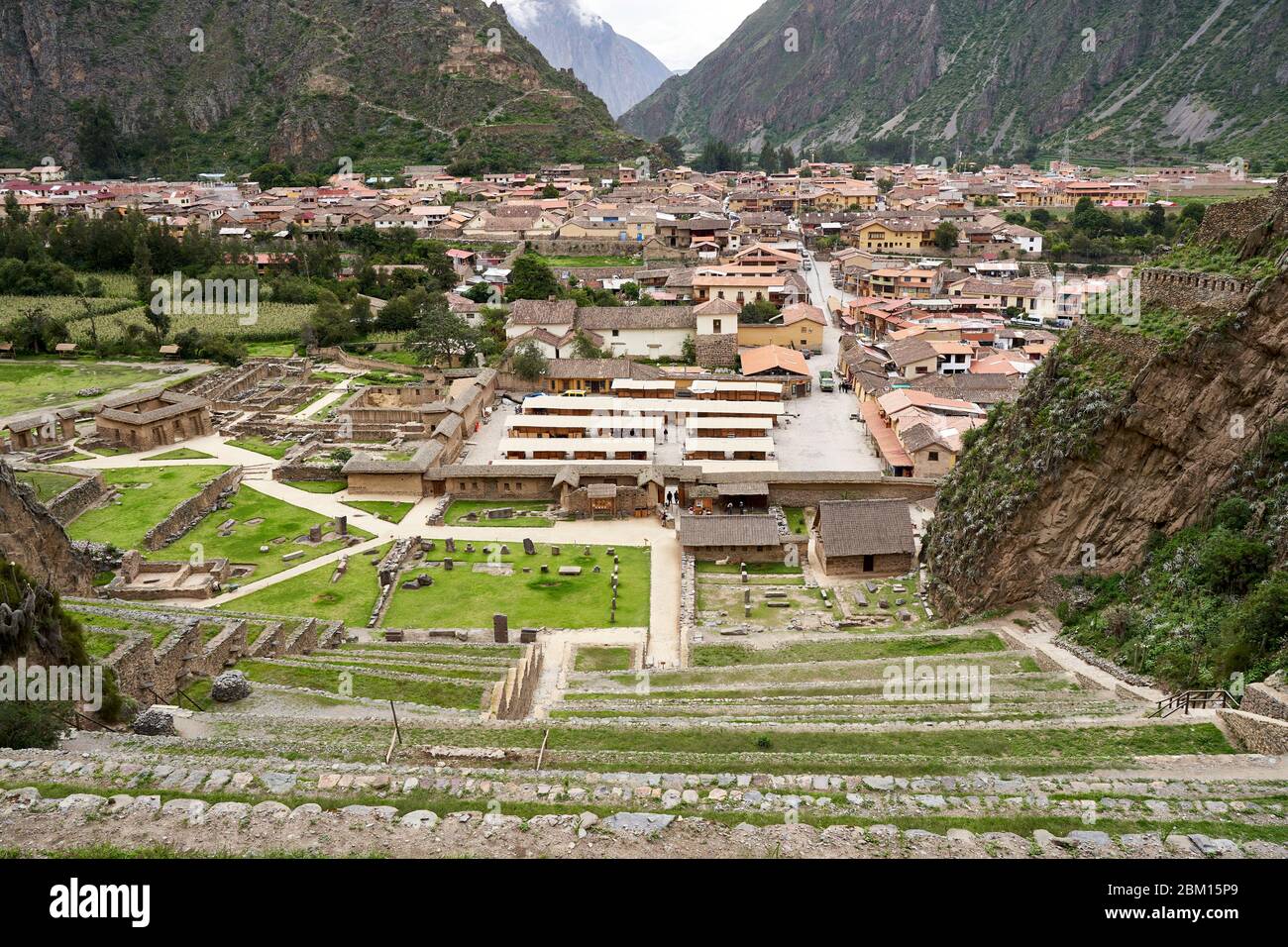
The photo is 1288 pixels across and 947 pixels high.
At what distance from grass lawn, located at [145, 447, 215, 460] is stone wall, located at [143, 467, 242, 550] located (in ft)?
11.4

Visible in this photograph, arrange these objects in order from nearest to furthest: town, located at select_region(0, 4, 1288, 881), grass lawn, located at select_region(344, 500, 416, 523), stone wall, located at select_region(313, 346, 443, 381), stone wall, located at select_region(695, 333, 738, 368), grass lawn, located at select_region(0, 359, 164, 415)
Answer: town, located at select_region(0, 4, 1288, 881)
grass lawn, located at select_region(344, 500, 416, 523)
grass lawn, located at select_region(0, 359, 164, 415)
stone wall, located at select_region(313, 346, 443, 381)
stone wall, located at select_region(695, 333, 738, 368)

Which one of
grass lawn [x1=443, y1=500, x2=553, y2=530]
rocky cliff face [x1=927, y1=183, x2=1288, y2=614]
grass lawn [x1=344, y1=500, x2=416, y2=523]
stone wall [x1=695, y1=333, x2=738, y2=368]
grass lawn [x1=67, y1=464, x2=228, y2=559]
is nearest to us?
rocky cliff face [x1=927, y1=183, x2=1288, y2=614]

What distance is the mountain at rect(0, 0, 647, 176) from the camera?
122688mm

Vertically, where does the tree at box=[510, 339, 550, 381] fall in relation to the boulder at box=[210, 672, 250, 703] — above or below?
above

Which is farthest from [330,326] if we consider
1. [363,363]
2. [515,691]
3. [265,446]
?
[515,691]

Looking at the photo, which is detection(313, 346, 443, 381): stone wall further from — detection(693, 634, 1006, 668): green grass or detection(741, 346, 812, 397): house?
detection(693, 634, 1006, 668): green grass

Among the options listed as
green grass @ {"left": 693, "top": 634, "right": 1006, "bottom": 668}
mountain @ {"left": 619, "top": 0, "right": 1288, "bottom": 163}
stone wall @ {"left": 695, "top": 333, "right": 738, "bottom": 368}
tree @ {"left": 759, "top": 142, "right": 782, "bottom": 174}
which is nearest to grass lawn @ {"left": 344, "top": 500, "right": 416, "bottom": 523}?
green grass @ {"left": 693, "top": 634, "right": 1006, "bottom": 668}

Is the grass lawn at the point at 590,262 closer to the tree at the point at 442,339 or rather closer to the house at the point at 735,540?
the tree at the point at 442,339

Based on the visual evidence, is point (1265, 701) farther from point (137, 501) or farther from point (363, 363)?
point (363, 363)

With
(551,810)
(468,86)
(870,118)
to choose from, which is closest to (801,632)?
(551,810)

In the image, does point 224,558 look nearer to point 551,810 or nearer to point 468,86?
point 551,810

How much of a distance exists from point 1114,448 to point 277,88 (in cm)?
13812

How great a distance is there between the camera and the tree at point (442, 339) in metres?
54.8
